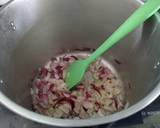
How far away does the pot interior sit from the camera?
0.62 metres

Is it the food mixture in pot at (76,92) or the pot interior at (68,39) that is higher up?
the pot interior at (68,39)

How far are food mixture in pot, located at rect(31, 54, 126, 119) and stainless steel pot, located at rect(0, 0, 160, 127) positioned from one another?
0.02 metres

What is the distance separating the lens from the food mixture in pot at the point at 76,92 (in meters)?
0.70

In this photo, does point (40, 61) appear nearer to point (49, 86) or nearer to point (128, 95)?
point (49, 86)

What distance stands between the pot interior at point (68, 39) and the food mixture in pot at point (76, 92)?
0.02 meters

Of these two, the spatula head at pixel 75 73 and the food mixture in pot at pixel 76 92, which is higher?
the spatula head at pixel 75 73

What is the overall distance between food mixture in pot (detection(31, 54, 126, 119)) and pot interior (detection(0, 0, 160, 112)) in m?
0.02

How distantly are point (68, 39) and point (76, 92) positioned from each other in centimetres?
14

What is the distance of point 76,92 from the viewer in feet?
2.42

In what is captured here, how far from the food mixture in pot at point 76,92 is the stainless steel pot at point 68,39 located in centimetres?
2

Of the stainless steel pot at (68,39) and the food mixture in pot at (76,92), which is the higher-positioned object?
the stainless steel pot at (68,39)

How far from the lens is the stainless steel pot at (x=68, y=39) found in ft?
2.01

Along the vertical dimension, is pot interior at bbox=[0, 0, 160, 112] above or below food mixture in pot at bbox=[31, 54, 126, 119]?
above

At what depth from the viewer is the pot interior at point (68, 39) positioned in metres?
0.62
